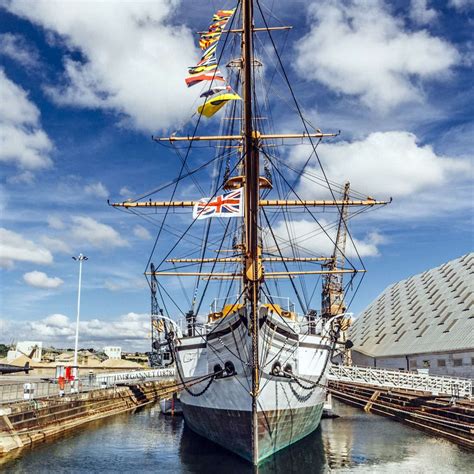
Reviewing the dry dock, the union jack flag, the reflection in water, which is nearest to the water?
the reflection in water

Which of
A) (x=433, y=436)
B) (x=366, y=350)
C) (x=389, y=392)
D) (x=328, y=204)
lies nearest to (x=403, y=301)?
(x=366, y=350)

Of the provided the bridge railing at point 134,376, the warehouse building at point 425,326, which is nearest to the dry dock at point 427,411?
the warehouse building at point 425,326

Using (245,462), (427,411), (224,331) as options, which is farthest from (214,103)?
(427,411)

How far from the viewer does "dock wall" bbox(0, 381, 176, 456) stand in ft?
72.0

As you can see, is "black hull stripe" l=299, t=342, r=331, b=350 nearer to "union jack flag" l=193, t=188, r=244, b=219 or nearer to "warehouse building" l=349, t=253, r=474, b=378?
"union jack flag" l=193, t=188, r=244, b=219

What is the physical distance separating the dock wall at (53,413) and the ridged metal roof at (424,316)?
2742cm

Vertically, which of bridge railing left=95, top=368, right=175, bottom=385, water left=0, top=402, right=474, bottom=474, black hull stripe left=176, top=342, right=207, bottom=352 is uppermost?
black hull stripe left=176, top=342, right=207, bottom=352

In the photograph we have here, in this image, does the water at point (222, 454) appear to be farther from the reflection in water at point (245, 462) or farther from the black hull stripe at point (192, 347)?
the black hull stripe at point (192, 347)

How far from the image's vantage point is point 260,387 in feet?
64.2

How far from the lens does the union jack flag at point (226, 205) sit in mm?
20188

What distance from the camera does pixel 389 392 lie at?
4009 centimetres

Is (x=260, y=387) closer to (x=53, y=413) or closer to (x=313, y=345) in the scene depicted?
(x=313, y=345)

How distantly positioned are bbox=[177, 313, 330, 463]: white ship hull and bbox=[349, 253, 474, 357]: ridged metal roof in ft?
72.5

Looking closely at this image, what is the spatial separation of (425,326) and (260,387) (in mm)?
37218
